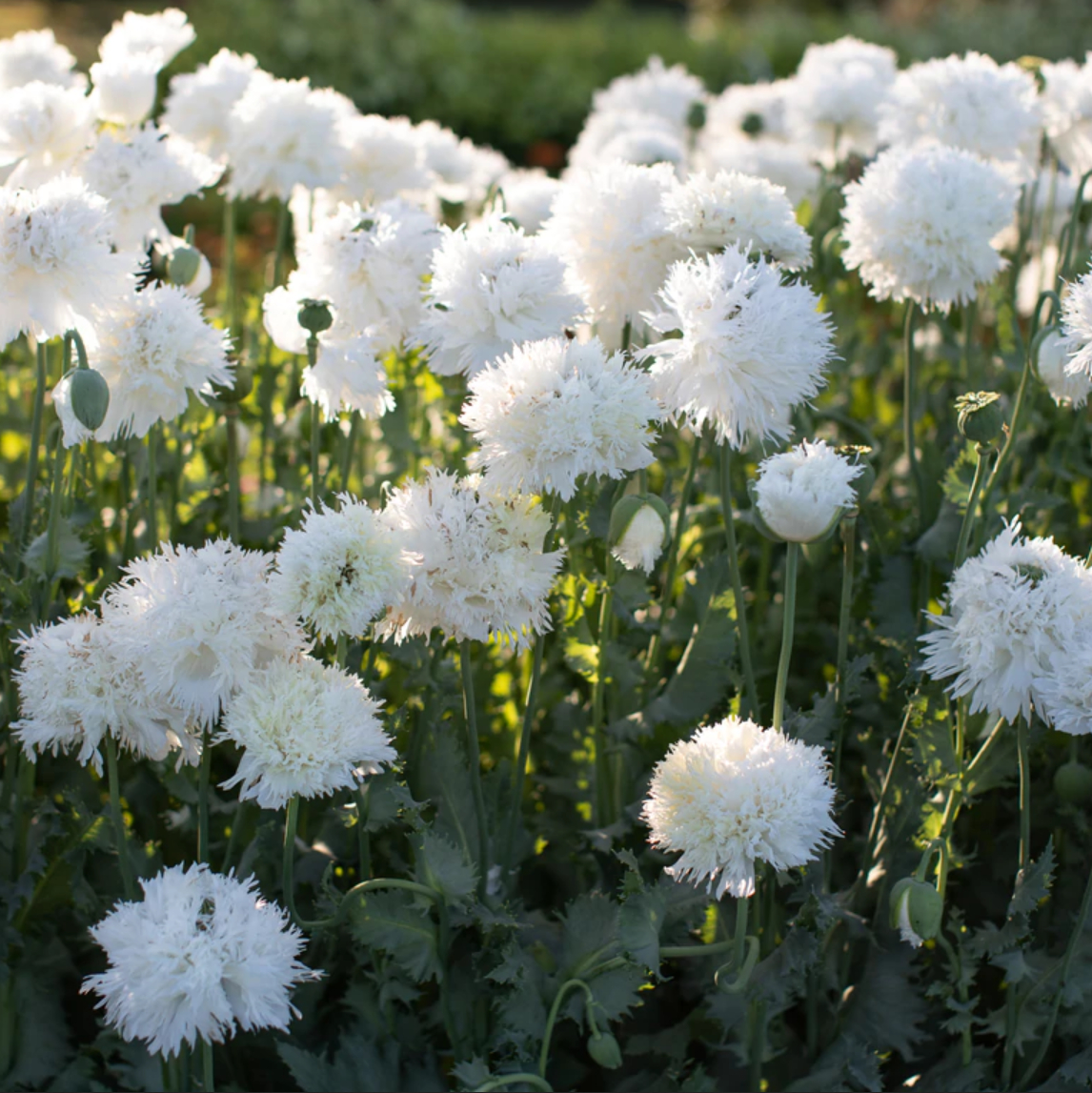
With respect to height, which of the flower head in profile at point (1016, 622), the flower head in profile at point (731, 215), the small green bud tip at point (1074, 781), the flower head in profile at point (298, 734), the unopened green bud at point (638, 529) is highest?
the flower head in profile at point (731, 215)

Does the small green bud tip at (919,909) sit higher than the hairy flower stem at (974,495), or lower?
lower

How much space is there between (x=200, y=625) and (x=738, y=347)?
0.70 m

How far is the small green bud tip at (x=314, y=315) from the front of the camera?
1.67 meters

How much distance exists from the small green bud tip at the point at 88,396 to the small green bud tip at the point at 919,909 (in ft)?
3.75

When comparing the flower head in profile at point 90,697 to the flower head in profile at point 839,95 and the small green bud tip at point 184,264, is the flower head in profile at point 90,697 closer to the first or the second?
the small green bud tip at point 184,264

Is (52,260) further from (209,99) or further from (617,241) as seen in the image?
(209,99)

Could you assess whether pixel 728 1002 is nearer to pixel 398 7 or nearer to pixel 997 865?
pixel 997 865

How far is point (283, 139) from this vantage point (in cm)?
226

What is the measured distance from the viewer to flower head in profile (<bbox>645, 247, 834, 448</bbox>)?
146cm

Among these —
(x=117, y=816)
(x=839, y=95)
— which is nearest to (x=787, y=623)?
(x=117, y=816)

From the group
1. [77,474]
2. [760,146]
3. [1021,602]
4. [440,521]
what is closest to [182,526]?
[77,474]

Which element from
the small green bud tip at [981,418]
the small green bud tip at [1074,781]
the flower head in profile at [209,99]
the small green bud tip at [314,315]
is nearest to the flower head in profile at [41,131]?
the flower head in profile at [209,99]

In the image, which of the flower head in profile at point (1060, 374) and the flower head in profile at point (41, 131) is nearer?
the flower head in profile at point (1060, 374)

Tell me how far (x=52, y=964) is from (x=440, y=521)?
106cm
